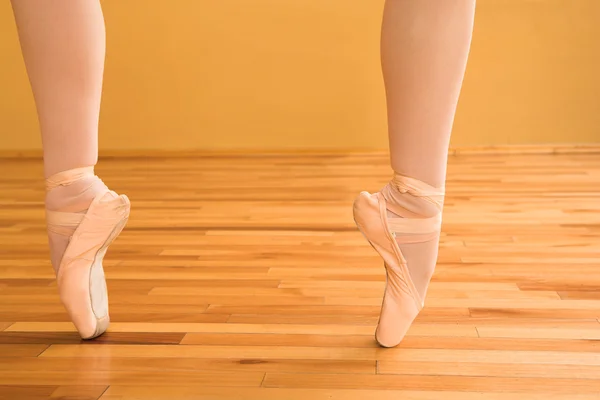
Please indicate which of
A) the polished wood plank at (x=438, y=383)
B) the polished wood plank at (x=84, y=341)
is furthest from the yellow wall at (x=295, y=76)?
the polished wood plank at (x=438, y=383)

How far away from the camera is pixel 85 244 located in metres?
0.99

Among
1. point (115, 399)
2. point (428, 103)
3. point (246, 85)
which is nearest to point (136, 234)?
point (115, 399)

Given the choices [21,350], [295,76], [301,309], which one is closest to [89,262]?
[21,350]

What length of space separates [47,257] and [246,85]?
218 cm

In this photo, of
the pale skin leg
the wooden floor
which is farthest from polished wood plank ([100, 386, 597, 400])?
the pale skin leg

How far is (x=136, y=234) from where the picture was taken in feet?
5.88

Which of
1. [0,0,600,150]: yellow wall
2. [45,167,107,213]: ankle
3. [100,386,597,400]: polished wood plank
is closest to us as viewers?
[100,386,597,400]: polished wood plank

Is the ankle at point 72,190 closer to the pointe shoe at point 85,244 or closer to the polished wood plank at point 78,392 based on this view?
the pointe shoe at point 85,244

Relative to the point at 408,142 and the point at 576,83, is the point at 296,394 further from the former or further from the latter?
the point at 576,83

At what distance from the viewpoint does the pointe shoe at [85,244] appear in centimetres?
98

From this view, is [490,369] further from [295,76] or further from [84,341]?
[295,76]

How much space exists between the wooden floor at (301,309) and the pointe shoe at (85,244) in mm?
51

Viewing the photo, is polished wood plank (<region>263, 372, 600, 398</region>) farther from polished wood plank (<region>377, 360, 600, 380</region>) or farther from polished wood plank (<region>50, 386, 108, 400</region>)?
polished wood plank (<region>50, 386, 108, 400</region>)

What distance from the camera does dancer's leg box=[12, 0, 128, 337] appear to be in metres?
0.94
